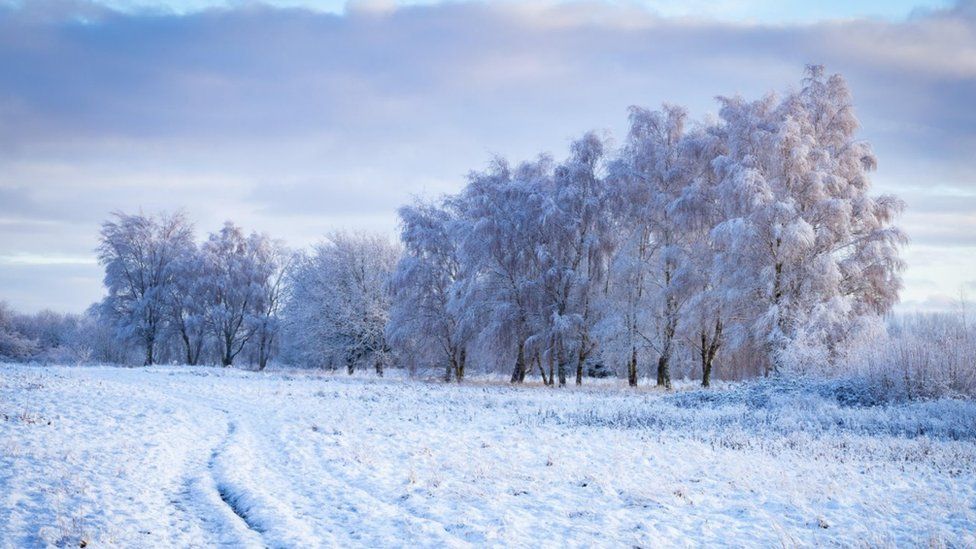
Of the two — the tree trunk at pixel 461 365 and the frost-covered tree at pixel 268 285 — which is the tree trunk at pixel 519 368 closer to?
the tree trunk at pixel 461 365

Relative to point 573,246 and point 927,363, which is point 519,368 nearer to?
point 573,246

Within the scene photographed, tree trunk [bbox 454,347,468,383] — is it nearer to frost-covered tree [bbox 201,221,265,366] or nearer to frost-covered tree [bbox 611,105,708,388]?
frost-covered tree [bbox 611,105,708,388]

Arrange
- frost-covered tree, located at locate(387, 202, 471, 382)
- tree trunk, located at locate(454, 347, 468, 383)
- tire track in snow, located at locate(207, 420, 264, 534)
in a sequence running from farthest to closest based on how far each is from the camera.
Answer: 1. tree trunk, located at locate(454, 347, 468, 383)
2. frost-covered tree, located at locate(387, 202, 471, 382)
3. tire track in snow, located at locate(207, 420, 264, 534)

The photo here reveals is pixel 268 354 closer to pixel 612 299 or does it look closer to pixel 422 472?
pixel 612 299

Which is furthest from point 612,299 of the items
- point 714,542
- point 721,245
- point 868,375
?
point 714,542

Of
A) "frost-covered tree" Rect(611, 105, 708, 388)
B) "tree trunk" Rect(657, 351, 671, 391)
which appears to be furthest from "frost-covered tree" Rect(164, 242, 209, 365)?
"tree trunk" Rect(657, 351, 671, 391)

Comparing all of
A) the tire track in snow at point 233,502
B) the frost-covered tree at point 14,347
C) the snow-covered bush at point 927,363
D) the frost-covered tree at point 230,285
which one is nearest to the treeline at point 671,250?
the snow-covered bush at point 927,363

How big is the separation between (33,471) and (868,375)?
2414 cm

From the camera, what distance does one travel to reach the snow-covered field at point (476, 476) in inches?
301

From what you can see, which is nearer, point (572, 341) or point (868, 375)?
point (868, 375)

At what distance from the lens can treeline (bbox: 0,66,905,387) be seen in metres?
28.8

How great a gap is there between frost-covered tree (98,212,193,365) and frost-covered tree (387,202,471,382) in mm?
27254

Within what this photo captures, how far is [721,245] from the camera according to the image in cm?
3016

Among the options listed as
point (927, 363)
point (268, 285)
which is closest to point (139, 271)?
point (268, 285)
